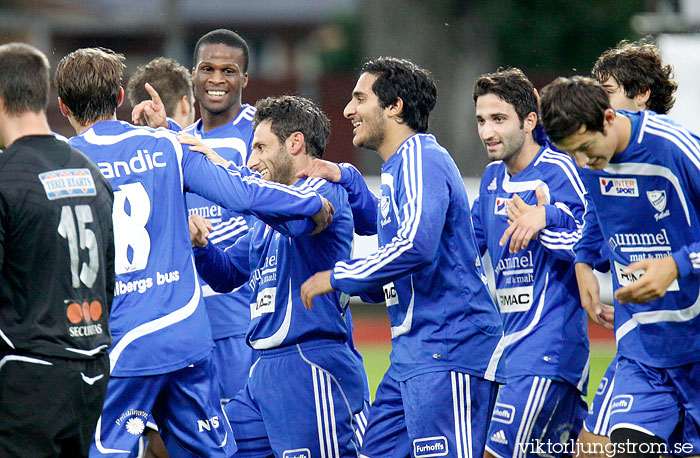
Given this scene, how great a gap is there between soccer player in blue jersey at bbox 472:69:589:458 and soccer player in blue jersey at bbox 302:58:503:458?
55cm

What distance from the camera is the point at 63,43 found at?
3841 cm

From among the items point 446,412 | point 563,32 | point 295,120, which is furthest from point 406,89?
point 563,32

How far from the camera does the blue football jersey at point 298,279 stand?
215 inches

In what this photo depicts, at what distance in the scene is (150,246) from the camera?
507 centimetres

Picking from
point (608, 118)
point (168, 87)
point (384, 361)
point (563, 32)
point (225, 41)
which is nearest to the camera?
Result: point (608, 118)

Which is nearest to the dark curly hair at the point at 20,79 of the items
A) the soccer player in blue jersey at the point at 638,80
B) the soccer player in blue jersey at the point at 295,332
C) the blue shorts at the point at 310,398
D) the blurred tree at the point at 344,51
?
the soccer player in blue jersey at the point at 295,332

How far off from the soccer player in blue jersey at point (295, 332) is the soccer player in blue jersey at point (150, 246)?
37 centimetres

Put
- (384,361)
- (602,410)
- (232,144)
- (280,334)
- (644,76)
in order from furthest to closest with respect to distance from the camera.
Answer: (384,361) → (232,144) → (644,76) → (280,334) → (602,410)

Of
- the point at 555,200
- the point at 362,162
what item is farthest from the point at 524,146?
the point at 362,162

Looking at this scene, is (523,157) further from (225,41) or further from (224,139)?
(225,41)

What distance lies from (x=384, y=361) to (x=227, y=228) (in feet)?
21.3

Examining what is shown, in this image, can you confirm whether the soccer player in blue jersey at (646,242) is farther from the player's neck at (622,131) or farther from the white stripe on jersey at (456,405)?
the white stripe on jersey at (456,405)

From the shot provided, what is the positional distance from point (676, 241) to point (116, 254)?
268cm

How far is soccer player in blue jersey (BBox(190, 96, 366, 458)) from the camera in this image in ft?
17.7
